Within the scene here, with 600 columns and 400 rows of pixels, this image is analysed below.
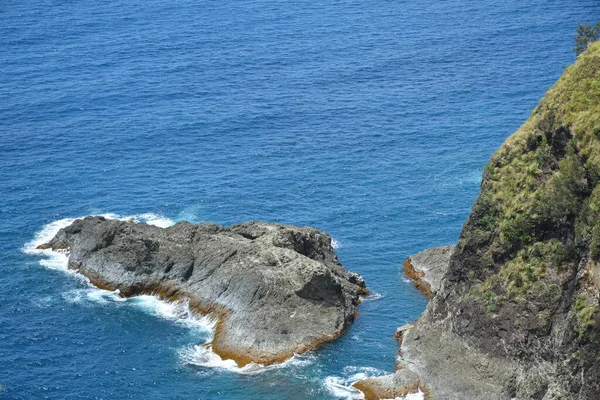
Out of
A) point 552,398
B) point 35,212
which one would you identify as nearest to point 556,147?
point 552,398

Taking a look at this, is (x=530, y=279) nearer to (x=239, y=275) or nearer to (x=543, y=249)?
(x=543, y=249)

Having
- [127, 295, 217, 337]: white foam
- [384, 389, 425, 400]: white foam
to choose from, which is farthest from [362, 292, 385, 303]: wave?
[384, 389, 425, 400]: white foam

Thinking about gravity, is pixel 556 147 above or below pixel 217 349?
above

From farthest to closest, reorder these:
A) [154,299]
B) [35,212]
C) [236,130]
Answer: [236,130], [35,212], [154,299]

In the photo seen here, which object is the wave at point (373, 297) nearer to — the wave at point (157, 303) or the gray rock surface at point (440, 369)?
the gray rock surface at point (440, 369)

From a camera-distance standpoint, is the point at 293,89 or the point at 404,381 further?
the point at 293,89

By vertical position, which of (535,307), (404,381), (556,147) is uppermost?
(556,147)

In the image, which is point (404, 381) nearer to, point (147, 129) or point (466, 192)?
point (466, 192)

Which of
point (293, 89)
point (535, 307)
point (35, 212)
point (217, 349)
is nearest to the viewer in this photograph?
point (535, 307)
